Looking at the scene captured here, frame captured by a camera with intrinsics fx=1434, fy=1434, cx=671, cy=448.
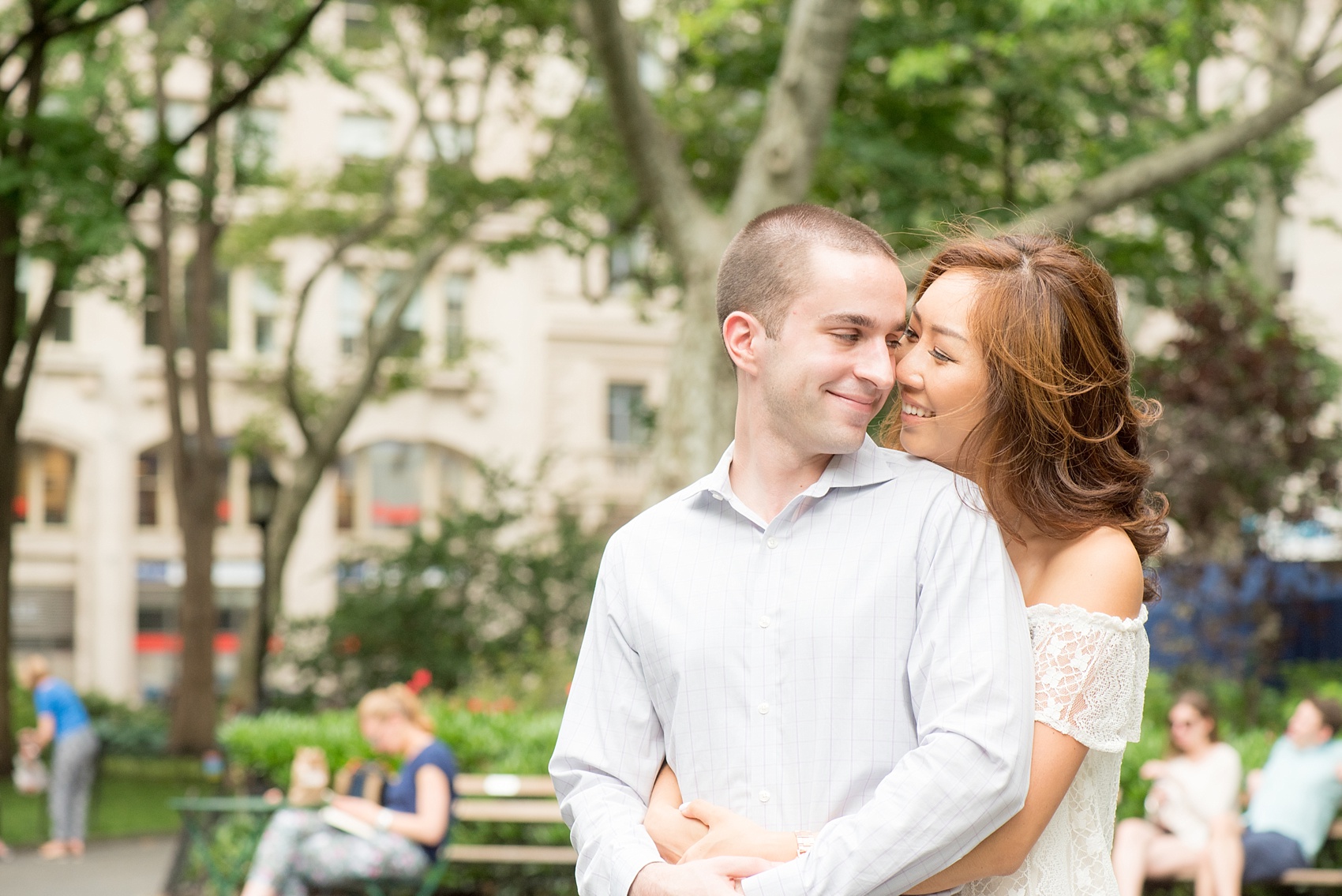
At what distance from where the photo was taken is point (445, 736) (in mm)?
9633

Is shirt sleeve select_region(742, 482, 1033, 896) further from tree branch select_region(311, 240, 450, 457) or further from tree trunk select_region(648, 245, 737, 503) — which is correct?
tree branch select_region(311, 240, 450, 457)

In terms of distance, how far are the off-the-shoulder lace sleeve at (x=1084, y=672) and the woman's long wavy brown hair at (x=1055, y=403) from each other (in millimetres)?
160

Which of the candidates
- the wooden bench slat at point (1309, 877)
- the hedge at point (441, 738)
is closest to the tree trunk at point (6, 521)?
the hedge at point (441, 738)

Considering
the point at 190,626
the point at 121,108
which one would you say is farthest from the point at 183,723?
the point at 121,108

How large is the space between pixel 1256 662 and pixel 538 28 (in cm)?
1054

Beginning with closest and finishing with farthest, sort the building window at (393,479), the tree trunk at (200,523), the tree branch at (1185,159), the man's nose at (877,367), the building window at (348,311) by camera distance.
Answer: the man's nose at (877,367), the tree branch at (1185,159), the tree trunk at (200,523), the building window at (348,311), the building window at (393,479)

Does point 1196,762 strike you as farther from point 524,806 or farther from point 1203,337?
point 1203,337

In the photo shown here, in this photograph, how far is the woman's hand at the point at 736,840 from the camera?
81.6 inches

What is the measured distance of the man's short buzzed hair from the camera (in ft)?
7.28

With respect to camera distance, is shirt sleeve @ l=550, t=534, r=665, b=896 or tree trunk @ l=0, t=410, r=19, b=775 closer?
shirt sleeve @ l=550, t=534, r=665, b=896

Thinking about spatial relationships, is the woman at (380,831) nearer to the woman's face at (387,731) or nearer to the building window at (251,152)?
the woman's face at (387,731)

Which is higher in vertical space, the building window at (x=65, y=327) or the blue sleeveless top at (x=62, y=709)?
the building window at (x=65, y=327)

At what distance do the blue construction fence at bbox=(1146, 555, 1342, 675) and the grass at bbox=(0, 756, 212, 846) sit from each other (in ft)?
36.9

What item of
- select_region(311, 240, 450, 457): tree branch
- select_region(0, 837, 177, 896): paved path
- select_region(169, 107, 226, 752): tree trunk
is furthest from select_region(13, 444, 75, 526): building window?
select_region(0, 837, 177, 896): paved path
